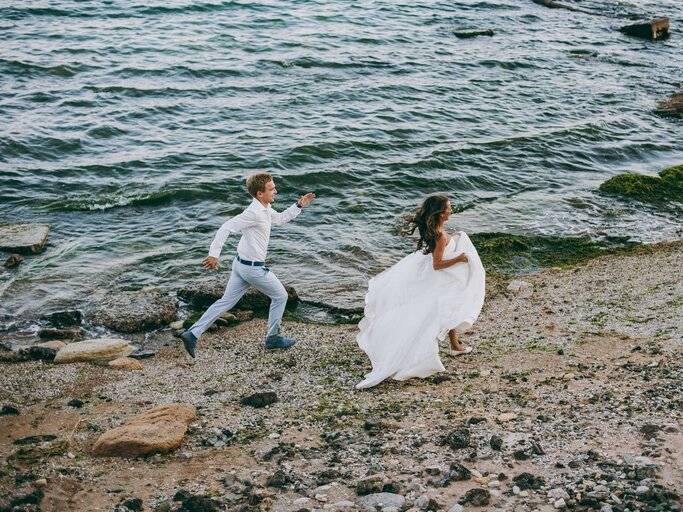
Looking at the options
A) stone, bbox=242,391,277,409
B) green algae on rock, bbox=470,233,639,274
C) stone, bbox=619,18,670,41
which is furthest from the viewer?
stone, bbox=619,18,670,41

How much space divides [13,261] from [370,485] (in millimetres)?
9778

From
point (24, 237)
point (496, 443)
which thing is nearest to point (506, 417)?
point (496, 443)

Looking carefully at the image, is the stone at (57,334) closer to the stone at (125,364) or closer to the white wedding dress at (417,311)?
the stone at (125,364)

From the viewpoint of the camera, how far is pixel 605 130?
2217cm

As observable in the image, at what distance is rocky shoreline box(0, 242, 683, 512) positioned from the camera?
675cm

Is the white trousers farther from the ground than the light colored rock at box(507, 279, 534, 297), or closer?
farther from the ground

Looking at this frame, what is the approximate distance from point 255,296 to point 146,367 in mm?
2491

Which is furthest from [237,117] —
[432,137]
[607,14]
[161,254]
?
[607,14]

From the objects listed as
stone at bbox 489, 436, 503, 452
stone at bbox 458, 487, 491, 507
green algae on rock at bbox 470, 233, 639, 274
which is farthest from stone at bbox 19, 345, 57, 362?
green algae on rock at bbox 470, 233, 639, 274

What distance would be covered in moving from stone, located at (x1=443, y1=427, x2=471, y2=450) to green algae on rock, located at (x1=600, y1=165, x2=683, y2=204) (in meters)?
11.5

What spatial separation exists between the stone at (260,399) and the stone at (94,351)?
114 inches

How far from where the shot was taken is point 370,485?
682 centimetres

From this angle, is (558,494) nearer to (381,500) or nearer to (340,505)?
(381,500)

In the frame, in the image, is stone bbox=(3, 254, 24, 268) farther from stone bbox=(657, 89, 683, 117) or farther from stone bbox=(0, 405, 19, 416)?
stone bbox=(657, 89, 683, 117)
